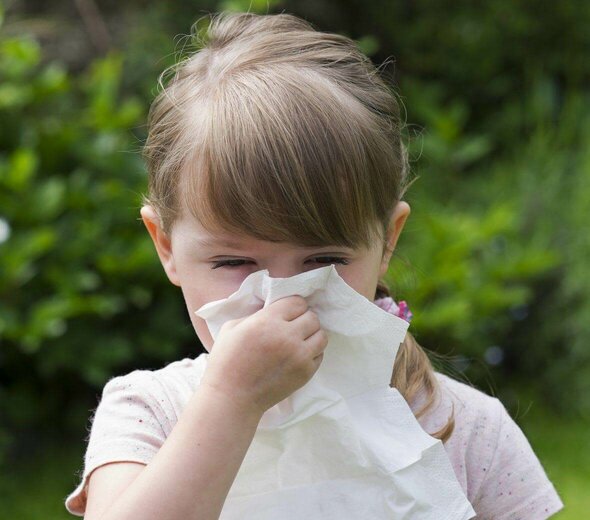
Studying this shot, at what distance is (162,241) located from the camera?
1905 millimetres

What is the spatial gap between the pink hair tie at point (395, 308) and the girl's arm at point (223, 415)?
359 millimetres

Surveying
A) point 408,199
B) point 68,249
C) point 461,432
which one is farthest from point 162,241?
point 408,199

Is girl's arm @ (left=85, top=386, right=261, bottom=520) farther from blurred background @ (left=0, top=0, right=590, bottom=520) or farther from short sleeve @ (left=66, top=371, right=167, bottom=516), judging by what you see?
blurred background @ (left=0, top=0, right=590, bottom=520)

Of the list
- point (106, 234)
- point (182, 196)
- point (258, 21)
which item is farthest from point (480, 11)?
point (182, 196)

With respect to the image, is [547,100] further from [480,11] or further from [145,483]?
[145,483]

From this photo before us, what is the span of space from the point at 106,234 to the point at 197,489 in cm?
268

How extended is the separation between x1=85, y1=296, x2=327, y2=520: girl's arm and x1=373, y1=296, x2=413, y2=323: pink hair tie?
1.18 feet

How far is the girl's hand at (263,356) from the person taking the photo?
1571 millimetres

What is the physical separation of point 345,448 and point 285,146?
52cm

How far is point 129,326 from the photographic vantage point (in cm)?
422

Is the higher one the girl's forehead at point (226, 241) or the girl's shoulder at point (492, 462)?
the girl's forehead at point (226, 241)

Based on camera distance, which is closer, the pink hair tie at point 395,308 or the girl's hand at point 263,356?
the girl's hand at point 263,356

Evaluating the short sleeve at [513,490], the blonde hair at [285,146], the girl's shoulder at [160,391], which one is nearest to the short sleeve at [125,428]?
the girl's shoulder at [160,391]

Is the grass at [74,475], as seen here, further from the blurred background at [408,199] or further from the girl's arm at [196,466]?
the girl's arm at [196,466]
